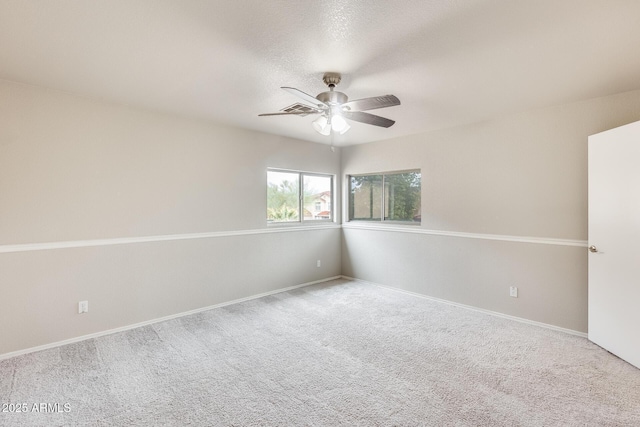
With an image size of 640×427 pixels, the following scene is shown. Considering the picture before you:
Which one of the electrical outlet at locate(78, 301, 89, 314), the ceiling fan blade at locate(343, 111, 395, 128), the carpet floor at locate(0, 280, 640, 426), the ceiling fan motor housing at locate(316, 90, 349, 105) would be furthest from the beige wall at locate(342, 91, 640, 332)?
the electrical outlet at locate(78, 301, 89, 314)

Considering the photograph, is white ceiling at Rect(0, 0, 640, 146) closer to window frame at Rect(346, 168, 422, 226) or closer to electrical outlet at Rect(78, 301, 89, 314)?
window frame at Rect(346, 168, 422, 226)

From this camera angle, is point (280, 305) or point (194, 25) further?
point (280, 305)

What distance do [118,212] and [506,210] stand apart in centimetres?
452

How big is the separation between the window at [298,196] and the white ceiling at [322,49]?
1.76 meters

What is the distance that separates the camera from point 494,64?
2.30 metres

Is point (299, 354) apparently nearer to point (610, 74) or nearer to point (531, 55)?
point (531, 55)

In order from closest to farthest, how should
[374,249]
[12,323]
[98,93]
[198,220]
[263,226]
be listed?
1. [12,323]
2. [98,93]
3. [198,220]
4. [263,226]
5. [374,249]

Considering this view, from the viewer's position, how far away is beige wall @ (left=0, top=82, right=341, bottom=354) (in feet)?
8.91

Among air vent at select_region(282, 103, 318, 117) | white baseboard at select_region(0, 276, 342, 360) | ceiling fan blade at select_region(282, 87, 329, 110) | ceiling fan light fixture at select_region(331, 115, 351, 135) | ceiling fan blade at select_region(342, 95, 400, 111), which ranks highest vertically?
air vent at select_region(282, 103, 318, 117)

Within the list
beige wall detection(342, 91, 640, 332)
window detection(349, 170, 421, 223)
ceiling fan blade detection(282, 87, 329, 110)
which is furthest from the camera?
window detection(349, 170, 421, 223)

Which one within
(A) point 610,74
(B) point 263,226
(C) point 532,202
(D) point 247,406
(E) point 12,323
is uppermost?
(A) point 610,74

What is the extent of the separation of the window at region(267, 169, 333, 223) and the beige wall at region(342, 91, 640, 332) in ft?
4.15

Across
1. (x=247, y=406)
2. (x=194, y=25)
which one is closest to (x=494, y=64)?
(x=194, y=25)

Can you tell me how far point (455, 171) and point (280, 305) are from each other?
304 centimetres
